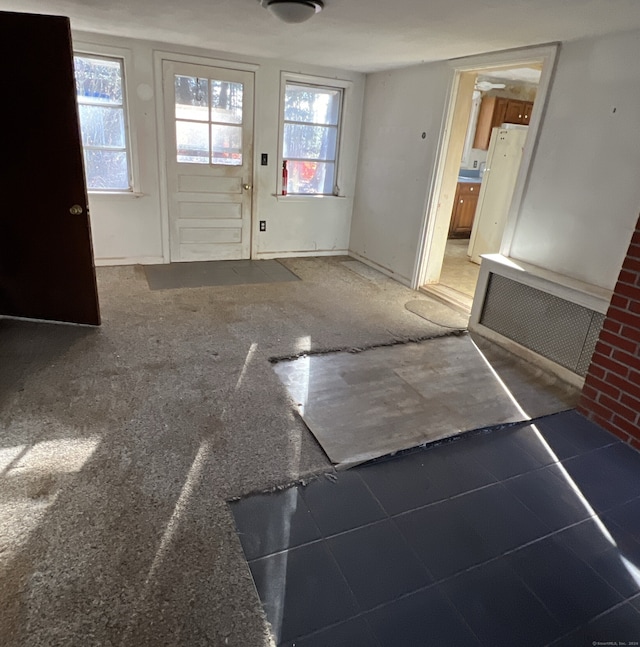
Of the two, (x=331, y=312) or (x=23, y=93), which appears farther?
(x=331, y=312)

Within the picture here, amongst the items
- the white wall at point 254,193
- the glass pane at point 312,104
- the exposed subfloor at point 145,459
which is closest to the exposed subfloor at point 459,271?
the exposed subfloor at point 145,459

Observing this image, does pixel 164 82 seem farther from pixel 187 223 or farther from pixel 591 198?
pixel 591 198

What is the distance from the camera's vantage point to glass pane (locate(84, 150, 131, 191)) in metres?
4.30

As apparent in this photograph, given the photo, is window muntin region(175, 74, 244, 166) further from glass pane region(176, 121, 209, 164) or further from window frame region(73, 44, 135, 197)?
window frame region(73, 44, 135, 197)

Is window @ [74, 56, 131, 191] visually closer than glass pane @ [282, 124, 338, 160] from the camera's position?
Yes

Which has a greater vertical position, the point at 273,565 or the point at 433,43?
the point at 433,43

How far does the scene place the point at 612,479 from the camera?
2059 millimetres

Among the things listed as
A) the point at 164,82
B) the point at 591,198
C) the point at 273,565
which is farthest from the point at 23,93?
the point at 591,198

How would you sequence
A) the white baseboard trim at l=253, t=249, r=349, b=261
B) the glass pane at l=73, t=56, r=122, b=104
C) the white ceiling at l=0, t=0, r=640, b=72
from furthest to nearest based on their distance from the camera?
the white baseboard trim at l=253, t=249, r=349, b=261 < the glass pane at l=73, t=56, r=122, b=104 < the white ceiling at l=0, t=0, r=640, b=72

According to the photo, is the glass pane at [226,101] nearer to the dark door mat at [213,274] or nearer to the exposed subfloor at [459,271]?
the dark door mat at [213,274]

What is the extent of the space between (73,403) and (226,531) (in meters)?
→ 1.19

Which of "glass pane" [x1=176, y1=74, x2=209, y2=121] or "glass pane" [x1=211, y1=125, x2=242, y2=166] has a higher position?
"glass pane" [x1=176, y1=74, x2=209, y2=121]

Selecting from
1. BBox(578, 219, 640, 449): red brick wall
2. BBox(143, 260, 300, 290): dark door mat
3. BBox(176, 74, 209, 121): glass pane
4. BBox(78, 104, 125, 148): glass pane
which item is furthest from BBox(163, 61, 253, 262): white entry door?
BBox(578, 219, 640, 449): red brick wall

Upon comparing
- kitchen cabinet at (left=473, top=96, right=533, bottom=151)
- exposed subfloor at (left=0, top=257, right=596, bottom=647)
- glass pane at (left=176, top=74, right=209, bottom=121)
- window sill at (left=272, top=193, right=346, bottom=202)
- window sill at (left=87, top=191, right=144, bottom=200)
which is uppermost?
kitchen cabinet at (left=473, top=96, right=533, bottom=151)
